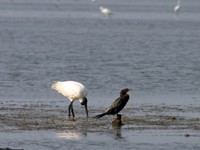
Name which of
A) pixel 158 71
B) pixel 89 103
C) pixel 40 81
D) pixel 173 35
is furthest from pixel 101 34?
pixel 89 103

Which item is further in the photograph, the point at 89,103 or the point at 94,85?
the point at 94,85

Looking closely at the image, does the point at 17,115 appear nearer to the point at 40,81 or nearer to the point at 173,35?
the point at 40,81

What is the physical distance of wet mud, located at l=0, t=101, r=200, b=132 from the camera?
15.8 metres

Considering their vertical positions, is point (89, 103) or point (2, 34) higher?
point (2, 34)

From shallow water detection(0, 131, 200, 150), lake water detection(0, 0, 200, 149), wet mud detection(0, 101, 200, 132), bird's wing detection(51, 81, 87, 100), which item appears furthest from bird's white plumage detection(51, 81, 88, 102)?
shallow water detection(0, 131, 200, 150)

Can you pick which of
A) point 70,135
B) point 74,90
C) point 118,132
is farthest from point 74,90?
point 70,135

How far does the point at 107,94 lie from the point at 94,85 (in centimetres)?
171

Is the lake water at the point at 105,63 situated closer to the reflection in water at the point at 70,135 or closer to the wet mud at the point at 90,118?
the reflection in water at the point at 70,135

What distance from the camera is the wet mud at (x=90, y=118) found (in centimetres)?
1582

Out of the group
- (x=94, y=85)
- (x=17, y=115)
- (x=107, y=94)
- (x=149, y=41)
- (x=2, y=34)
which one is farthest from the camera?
(x=2, y=34)

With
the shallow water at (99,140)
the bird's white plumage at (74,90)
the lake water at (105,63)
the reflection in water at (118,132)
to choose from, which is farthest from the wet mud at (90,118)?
the lake water at (105,63)

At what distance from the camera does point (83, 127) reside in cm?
1589

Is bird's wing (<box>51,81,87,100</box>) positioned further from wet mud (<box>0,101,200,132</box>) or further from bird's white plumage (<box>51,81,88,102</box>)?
wet mud (<box>0,101,200,132</box>)

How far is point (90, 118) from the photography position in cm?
1689
